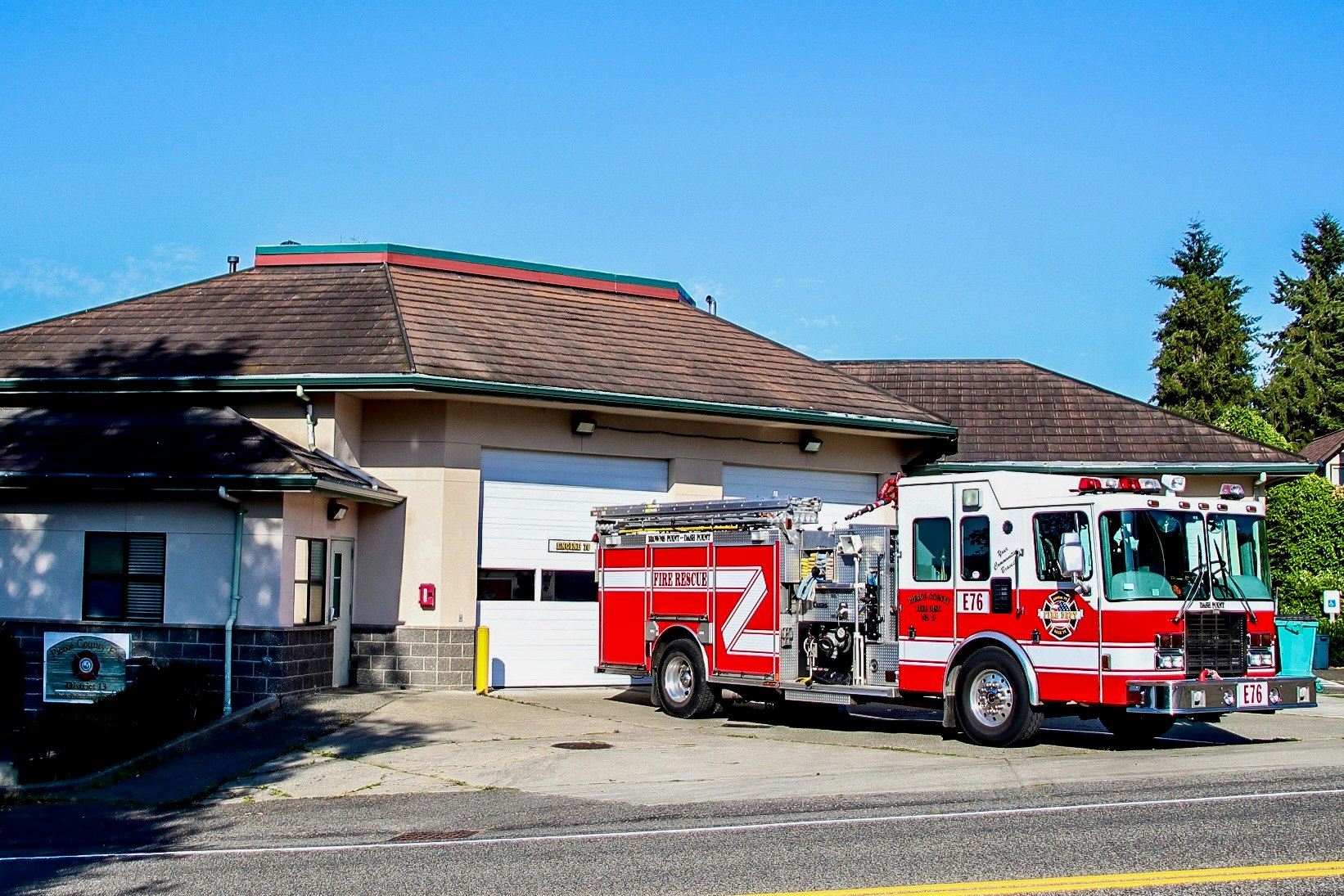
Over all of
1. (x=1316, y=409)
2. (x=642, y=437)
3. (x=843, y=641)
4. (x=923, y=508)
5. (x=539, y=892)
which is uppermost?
(x=1316, y=409)

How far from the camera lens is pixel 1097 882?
7.57 m

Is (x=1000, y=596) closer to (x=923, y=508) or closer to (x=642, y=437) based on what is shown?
(x=923, y=508)

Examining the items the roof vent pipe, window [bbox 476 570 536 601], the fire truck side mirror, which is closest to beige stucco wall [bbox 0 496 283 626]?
the roof vent pipe

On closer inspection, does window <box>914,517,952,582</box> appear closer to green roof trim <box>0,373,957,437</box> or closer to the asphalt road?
the asphalt road

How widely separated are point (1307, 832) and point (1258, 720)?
32.7 feet

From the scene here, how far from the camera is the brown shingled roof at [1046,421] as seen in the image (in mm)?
25656

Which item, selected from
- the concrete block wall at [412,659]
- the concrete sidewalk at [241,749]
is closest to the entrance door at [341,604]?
the concrete block wall at [412,659]

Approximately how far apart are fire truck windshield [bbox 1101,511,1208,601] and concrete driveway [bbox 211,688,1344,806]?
1.55 metres

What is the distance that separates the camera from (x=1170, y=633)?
1339 centimetres

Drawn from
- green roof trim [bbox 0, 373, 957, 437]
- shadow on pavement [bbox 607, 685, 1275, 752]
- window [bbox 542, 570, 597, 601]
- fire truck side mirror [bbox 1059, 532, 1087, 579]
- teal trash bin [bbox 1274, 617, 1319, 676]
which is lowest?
shadow on pavement [bbox 607, 685, 1275, 752]

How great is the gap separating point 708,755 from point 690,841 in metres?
4.96

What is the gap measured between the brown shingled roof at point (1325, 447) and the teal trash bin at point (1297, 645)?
37347mm

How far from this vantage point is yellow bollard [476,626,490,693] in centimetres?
2019

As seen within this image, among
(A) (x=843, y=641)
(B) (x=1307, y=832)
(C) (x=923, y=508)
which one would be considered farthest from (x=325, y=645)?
(B) (x=1307, y=832)
